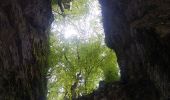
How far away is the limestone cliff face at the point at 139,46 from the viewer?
995 centimetres

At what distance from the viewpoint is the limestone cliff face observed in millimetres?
9953

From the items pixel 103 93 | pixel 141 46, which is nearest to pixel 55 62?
pixel 103 93

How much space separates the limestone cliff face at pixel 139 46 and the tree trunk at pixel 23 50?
246cm

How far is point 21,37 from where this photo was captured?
12773 mm

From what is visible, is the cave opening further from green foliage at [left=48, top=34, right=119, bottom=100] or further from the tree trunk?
the tree trunk

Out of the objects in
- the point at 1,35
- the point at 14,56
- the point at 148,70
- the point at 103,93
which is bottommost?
the point at 103,93

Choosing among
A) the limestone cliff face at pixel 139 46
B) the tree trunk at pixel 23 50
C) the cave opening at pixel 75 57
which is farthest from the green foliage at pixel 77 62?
the tree trunk at pixel 23 50

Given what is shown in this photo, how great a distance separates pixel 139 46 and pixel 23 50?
15.0 ft

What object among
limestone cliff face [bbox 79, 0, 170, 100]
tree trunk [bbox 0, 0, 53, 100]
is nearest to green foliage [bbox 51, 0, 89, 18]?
limestone cliff face [bbox 79, 0, 170, 100]

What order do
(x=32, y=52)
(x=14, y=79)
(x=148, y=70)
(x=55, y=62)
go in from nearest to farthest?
(x=148, y=70) → (x=14, y=79) → (x=32, y=52) → (x=55, y=62)

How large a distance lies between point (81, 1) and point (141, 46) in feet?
48.7

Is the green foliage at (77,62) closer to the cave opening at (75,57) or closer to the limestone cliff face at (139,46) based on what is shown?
the cave opening at (75,57)

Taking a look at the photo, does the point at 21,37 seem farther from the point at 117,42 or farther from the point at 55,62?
the point at 55,62

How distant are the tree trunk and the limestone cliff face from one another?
2455 millimetres
